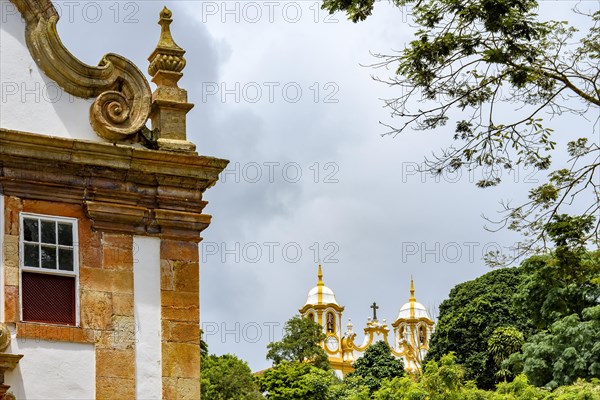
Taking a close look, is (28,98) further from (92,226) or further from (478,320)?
(478,320)

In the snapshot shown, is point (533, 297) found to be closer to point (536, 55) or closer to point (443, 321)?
point (443, 321)

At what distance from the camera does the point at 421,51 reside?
17.0 m

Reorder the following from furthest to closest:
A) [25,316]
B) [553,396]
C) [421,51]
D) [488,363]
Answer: [488,363] → [553,396] → [25,316] → [421,51]

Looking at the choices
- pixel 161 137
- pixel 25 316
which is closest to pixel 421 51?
pixel 161 137

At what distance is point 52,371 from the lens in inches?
717

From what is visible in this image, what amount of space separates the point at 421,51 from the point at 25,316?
17.5 feet

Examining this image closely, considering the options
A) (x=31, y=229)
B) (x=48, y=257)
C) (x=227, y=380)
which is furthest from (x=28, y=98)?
(x=227, y=380)

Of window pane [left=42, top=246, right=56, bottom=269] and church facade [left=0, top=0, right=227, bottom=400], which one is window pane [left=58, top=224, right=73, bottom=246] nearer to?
church facade [left=0, top=0, right=227, bottom=400]

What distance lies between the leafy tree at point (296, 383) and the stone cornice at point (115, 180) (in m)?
43.4

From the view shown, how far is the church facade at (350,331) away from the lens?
96.8m

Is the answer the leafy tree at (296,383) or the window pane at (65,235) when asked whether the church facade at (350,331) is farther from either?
the window pane at (65,235)

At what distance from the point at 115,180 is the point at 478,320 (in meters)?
45.7

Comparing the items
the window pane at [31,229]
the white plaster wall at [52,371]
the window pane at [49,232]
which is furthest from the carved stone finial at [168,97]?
the white plaster wall at [52,371]

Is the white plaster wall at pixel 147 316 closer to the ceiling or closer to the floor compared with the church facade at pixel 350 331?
closer to the floor
